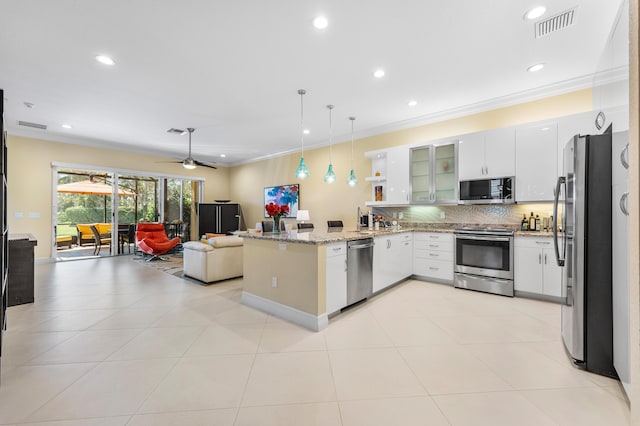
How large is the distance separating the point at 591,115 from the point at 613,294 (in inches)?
102

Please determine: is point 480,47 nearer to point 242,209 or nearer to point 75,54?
point 75,54

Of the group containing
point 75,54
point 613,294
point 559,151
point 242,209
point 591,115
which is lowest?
point 613,294

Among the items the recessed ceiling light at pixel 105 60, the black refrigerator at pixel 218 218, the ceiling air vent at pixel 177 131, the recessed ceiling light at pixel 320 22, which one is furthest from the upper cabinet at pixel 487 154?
the black refrigerator at pixel 218 218

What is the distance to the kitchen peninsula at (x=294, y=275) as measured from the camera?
2916 millimetres

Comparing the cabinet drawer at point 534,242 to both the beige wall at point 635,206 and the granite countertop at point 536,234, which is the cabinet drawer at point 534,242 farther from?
the beige wall at point 635,206

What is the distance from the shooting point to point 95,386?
1.96 metres

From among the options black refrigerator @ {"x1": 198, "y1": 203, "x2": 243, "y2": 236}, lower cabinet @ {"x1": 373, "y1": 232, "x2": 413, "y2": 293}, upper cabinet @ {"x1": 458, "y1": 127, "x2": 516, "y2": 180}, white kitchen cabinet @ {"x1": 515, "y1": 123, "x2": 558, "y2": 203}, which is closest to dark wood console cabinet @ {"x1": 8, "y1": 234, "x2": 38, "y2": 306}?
lower cabinet @ {"x1": 373, "y1": 232, "x2": 413, "y2": 293}

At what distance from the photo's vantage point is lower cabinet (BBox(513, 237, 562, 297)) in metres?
3.60

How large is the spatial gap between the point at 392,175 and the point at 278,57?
2.93m

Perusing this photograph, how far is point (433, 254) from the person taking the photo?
4.62 m

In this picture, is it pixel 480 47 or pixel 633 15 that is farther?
pixel 480 47

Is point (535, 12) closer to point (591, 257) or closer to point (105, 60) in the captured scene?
point (591, 257)

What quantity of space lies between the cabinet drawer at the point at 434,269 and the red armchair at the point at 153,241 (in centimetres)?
559

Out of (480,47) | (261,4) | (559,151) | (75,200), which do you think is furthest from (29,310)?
(559,151)
